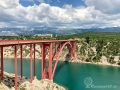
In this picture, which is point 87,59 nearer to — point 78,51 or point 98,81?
point 78,51

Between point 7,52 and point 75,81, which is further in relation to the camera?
point 7,52

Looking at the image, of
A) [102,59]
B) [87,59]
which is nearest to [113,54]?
[102,59]

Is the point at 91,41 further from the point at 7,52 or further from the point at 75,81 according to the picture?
the point at 75,81

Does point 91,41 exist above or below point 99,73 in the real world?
above

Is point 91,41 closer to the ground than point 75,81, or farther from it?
farther from it

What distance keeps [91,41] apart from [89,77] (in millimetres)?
38383

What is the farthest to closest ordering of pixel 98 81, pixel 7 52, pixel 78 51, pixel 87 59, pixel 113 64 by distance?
pixel 7 52
pixel 78 51
pixel 87 59
pixel 113 64
pixel 98 81

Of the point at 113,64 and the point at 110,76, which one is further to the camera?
the point at 113,64

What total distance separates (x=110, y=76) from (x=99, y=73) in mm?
4054

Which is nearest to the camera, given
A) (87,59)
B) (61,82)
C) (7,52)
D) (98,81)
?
(61,82)

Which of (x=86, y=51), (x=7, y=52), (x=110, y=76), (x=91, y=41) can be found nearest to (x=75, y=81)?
(x=110, y=76)

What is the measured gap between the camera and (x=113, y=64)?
78188 millimetres

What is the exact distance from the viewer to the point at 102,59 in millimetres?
81500

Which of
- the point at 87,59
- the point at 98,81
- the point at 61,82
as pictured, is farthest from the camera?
the point at 87,59
